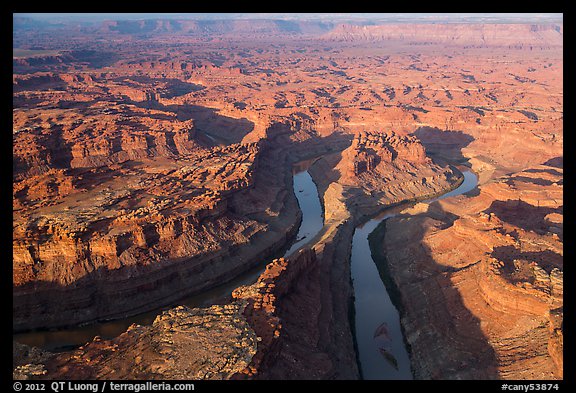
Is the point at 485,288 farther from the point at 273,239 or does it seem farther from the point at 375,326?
the point at 273,239

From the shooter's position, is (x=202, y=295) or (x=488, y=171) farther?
(x=488, y=171)

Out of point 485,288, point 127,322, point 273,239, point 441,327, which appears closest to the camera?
point 441,327

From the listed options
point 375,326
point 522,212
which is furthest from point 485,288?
point 522,212

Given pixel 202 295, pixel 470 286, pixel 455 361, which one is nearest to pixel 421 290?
pixel 470 286

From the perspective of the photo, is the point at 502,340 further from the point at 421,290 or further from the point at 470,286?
the point at 421,290

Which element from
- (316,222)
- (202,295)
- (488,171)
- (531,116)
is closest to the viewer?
(202,295)

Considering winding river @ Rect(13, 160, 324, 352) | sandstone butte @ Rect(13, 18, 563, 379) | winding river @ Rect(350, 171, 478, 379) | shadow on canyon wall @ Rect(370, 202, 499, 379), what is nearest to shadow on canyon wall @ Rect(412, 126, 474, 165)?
sandstone butte @ Rect(13, 18, 563, 379)
